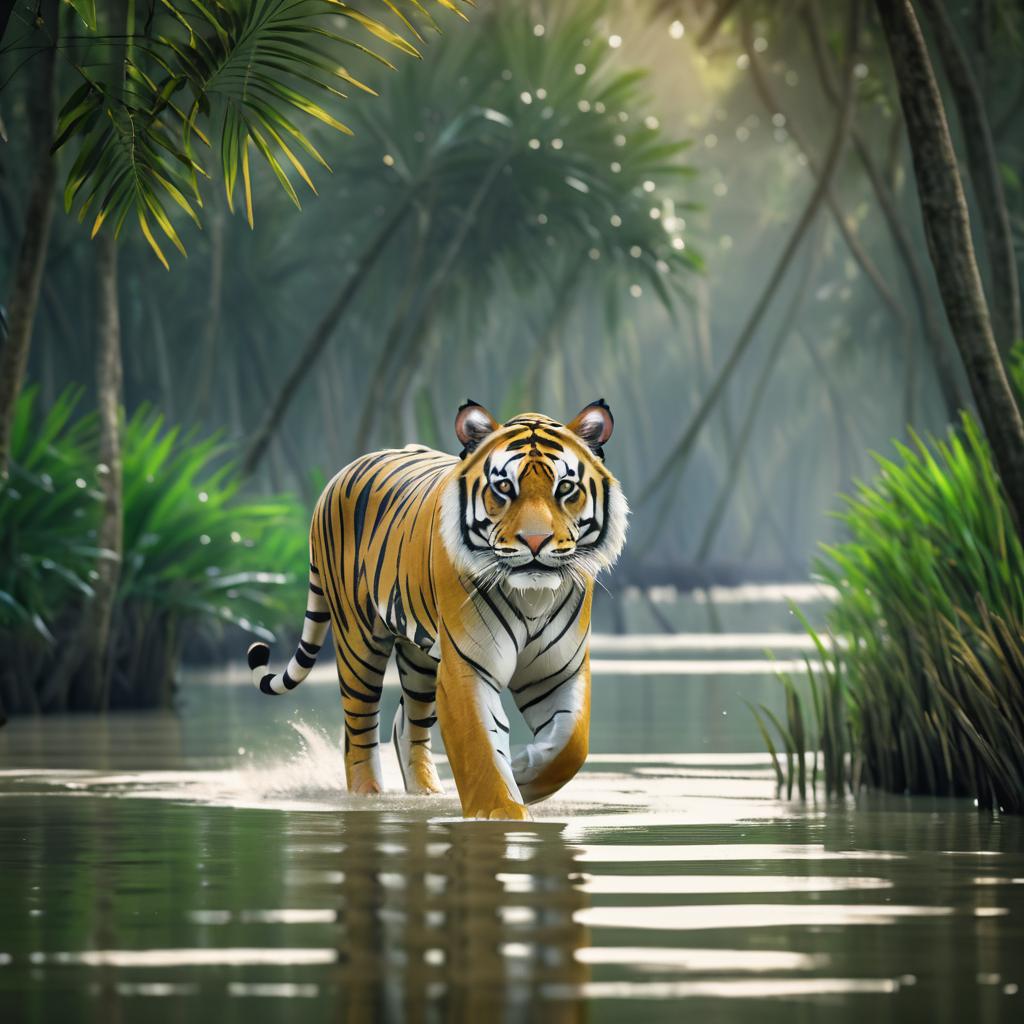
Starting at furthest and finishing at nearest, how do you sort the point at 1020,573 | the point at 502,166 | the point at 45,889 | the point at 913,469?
the point at 502,166
the point at 913,469
the point at 1020,573
the point at 45,889

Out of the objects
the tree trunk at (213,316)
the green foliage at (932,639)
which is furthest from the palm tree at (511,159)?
the green foliage at (932,639)

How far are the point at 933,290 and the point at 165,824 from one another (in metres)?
27.2

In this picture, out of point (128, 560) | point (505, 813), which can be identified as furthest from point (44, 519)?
point (505, 813)

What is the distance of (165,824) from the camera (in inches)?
343

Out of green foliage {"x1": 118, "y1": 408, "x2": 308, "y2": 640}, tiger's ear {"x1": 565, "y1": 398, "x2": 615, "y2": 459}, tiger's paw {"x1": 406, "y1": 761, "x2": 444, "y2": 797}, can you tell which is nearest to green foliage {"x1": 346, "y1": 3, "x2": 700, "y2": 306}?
green foliage {"x1": 118, "y1": 408, "x2": 308, "y2": 640}

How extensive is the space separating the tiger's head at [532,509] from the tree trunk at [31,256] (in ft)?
19.3

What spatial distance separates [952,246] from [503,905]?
4676 mm

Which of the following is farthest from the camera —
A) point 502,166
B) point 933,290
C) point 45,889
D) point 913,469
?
point 933,290

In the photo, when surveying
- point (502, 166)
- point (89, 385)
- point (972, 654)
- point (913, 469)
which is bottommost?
point (972, 654)

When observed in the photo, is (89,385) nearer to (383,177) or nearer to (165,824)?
(383,177)

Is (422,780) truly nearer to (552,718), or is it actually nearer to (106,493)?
(552,718)

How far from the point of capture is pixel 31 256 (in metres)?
15.6

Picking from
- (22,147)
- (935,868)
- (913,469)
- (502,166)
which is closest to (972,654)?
(913,469)

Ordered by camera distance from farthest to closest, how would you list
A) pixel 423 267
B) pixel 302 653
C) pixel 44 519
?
pixel 423 267 → pixel 44 519 → pixel 302 653
